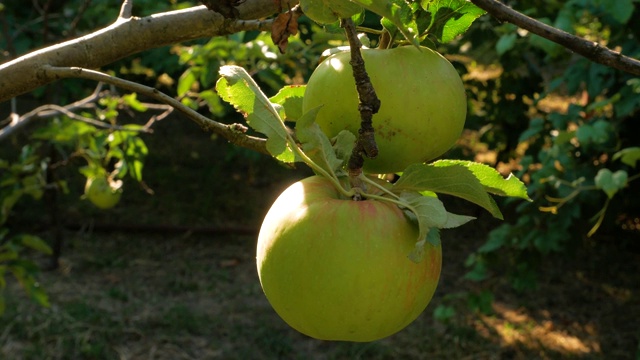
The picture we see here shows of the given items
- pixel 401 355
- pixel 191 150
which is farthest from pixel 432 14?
pixel 191 150

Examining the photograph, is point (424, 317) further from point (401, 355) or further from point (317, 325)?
point (317, 325)

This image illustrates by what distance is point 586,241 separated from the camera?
188 inches

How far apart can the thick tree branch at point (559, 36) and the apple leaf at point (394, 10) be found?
4.4 inches

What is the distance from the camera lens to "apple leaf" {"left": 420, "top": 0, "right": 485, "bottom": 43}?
852 millimetres

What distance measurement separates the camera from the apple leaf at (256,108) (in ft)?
2.49

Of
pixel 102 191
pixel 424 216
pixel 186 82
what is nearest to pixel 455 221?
pixel 424 216

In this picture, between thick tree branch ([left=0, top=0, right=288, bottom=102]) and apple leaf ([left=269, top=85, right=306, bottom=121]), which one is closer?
apple leaf ([left=269, top=85, right=306, bottom=121])

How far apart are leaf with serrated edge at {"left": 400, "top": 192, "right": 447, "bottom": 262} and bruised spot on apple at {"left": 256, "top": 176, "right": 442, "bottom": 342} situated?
3cm

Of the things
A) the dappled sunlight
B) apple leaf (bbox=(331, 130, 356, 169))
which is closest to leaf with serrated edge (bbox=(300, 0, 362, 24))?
apple leaf (bbox=(331, 130, 356, 169))

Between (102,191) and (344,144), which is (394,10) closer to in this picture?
(344,144)

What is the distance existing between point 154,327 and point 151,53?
1653 mm

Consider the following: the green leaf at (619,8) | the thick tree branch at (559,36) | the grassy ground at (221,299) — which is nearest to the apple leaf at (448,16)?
the thick tree branch at (559,36)

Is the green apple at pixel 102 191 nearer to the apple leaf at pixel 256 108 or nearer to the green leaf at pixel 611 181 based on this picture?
the green leaf at pixel 611 181

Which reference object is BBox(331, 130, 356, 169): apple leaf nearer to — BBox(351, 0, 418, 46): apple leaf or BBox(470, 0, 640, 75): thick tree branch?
BBox(351, 0, 418, 46): apple leaf
